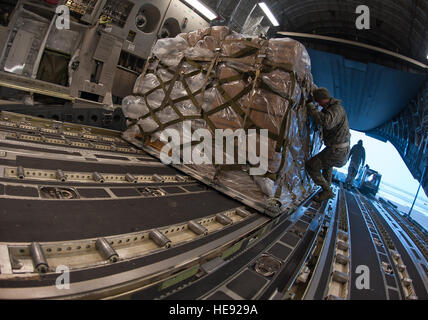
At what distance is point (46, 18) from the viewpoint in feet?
14.2

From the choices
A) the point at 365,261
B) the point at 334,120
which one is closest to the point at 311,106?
the point at 334,120

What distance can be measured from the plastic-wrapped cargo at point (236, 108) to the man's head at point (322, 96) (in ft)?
1.16

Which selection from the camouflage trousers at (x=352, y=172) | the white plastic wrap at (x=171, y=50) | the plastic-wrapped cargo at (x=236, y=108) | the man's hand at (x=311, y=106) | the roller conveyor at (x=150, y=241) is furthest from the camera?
the camouflage trousers at (x=352, y=172)

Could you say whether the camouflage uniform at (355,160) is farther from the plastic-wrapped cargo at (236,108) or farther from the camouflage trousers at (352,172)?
the plastic-wrapped cargo at (236,108)

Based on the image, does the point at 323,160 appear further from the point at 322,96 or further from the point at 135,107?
the point at 135,107

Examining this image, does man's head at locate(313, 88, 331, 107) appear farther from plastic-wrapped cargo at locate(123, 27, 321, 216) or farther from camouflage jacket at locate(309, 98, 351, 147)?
plastic-wrapped cargo at locate(123, 27, 321, 216)


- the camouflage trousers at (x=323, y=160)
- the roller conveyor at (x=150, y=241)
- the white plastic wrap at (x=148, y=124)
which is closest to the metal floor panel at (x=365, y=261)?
the roller conveyor at (x=150, y=241)

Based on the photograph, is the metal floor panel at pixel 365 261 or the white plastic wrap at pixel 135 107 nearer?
the metal floor panel at pixel 365 261

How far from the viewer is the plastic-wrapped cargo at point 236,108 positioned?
8.59 feet

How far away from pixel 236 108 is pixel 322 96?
143 cm

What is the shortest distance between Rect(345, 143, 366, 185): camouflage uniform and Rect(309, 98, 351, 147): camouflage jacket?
630cm
